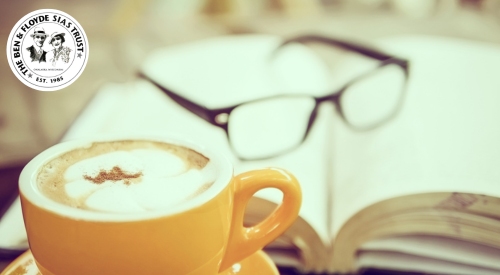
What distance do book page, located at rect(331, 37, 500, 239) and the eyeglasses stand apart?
0.03m

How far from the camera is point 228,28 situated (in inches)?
41.8

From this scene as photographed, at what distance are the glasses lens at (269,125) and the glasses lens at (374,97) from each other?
0.08 m

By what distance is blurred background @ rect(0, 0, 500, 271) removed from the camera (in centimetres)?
58

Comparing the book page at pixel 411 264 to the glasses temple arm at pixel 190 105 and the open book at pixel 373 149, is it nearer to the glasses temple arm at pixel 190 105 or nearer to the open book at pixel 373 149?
the open book at pixel 373 149

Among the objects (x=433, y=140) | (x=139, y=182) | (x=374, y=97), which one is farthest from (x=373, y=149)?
(x=139, y=182)

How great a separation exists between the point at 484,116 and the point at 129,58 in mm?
689

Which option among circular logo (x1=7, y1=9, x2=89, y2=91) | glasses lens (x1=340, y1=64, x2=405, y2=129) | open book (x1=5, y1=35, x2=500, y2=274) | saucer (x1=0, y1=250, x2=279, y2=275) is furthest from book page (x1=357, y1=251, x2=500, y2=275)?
circular logo (x1=7, y1=9, x2=89, y2=91)

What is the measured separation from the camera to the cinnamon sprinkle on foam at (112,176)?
0.91 ft

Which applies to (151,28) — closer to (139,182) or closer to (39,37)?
(39,37)

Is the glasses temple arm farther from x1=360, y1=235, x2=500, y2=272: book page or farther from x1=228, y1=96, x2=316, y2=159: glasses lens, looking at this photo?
x1=360, y1=235, x2=500, y2=272: book page

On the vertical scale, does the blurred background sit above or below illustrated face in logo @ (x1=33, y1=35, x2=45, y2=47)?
below

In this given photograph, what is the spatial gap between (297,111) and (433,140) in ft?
0.67

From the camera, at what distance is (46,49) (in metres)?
0.36

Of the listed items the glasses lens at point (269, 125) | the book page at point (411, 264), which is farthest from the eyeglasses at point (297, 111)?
the book page at point (411, 264)
